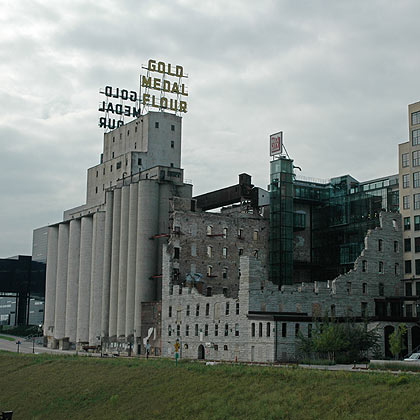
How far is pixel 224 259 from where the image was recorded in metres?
113

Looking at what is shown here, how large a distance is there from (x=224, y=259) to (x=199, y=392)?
58.0 meters

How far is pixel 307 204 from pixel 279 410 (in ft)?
251

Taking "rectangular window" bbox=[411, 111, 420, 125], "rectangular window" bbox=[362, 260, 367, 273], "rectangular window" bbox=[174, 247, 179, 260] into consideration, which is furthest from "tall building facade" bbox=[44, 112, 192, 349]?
"rectangular window" bbox=[411, 111, 420, 125]

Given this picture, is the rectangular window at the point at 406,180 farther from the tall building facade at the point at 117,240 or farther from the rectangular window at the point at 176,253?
the tall building facade at the point at 117,240

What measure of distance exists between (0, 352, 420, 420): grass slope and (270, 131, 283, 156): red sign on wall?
1872 inches

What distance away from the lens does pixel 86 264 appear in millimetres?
140500

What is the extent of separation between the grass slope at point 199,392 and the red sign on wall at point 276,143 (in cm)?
4755

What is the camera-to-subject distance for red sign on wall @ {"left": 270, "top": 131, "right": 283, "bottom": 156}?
112 m

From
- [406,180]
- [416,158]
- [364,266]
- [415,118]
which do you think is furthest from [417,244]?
[415,118]

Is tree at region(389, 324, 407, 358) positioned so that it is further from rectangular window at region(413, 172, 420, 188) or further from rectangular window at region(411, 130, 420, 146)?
rectangular window at region(411, 130, 420, 146)

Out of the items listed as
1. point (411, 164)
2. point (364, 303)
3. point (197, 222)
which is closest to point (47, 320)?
point (197, 222)

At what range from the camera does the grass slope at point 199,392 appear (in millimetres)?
43406

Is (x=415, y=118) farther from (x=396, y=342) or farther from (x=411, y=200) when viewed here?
(x=396, y=342)

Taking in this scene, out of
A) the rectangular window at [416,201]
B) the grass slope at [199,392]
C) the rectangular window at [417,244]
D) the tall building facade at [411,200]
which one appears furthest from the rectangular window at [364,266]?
the grass slope at [199,392]
